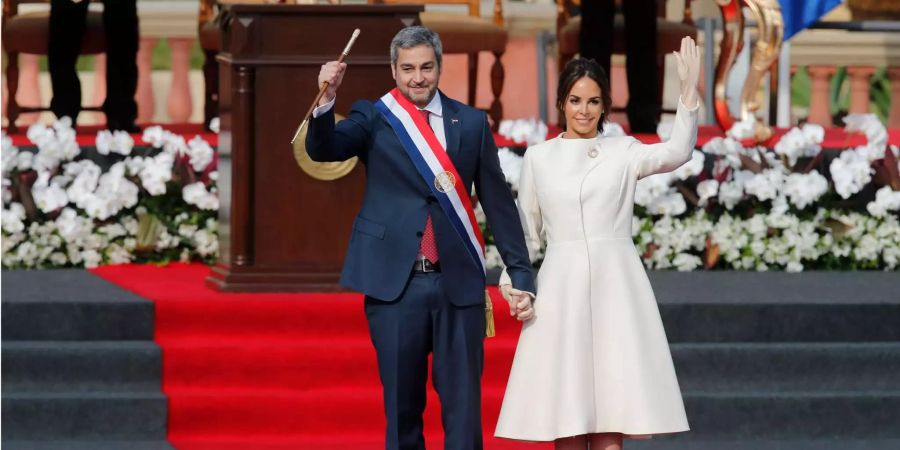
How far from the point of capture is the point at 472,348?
18.6 feet

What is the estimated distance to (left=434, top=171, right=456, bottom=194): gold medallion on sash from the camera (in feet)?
18.4

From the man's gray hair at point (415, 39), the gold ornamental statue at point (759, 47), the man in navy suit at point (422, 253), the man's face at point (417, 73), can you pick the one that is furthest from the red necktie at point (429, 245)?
the gold ornamental statue at point (759, 47)

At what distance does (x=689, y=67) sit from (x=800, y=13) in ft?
19.1

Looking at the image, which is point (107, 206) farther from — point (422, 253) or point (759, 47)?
point (422, 253)

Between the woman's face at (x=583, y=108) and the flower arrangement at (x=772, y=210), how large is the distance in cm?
291

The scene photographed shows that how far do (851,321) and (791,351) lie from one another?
31 centimetres

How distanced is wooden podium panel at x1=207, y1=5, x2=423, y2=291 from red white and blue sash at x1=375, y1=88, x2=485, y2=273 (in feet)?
7.14

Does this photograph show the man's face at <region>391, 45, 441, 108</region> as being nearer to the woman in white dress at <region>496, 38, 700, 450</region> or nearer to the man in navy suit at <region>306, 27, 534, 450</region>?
the man in navy suit at <region>306, 27, 534, 450</region>

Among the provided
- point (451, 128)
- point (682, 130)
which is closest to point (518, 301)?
point (451, 128)

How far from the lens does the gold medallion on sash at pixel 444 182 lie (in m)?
5.59

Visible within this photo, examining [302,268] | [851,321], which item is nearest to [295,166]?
[302,268]

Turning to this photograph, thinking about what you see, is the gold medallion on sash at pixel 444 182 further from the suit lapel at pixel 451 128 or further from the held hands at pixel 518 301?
the held hands at pixel 518 301

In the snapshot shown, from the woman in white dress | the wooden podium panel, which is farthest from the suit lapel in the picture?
the wooden podium panel

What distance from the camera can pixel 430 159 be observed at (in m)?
5.59
